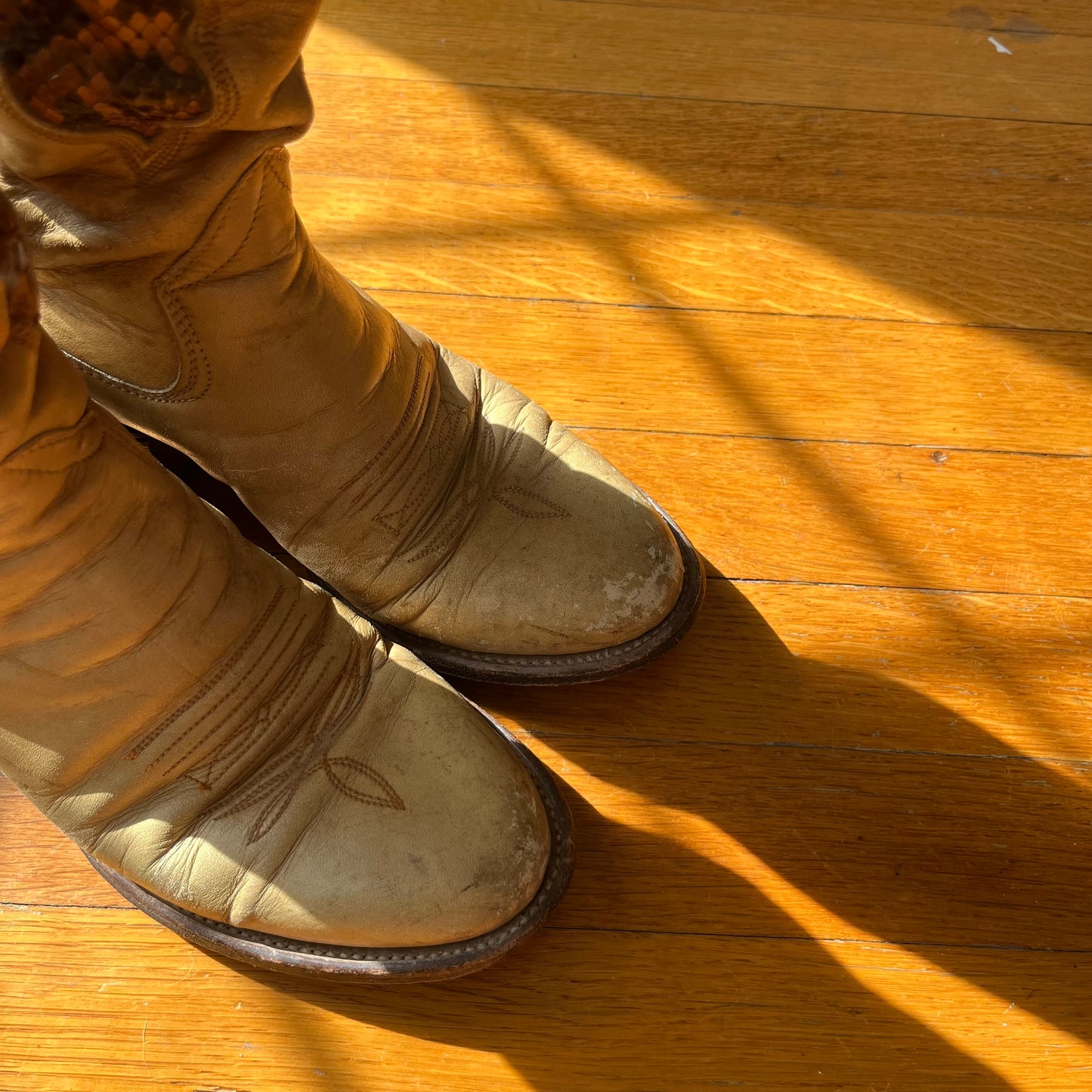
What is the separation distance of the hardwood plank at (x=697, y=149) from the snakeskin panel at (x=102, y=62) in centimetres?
72

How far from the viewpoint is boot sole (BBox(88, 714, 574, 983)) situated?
0.83 metres

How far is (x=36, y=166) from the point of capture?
0.70 meters

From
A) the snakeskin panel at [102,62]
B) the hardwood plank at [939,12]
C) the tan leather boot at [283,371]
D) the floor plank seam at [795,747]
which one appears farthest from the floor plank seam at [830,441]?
the hardwood plank at [939,12]

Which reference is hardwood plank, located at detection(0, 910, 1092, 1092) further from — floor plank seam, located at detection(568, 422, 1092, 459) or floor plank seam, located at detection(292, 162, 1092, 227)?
floor plank seam, located at detection(292, 162, 1092, 227)

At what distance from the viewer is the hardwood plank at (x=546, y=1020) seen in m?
0.85

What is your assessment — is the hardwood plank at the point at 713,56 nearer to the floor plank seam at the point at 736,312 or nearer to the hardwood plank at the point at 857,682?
the floor plank seam at the point at 736,312

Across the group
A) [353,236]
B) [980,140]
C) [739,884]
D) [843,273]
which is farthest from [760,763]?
[980,140]

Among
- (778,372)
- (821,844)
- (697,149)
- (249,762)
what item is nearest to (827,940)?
(821,844)

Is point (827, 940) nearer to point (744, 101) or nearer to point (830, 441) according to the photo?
point (830, 441)

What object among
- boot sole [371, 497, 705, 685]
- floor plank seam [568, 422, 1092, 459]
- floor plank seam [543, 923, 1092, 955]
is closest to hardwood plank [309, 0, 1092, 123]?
floor plank seam [568, 422, 1092, 459]

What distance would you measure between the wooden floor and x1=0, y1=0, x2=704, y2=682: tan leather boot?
0.11m

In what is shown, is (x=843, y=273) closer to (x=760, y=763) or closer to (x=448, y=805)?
(x=760, y=763)

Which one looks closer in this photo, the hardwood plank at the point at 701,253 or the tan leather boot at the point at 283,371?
the tan leather boot at the point at 283,371

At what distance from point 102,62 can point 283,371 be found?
0.26 metres
